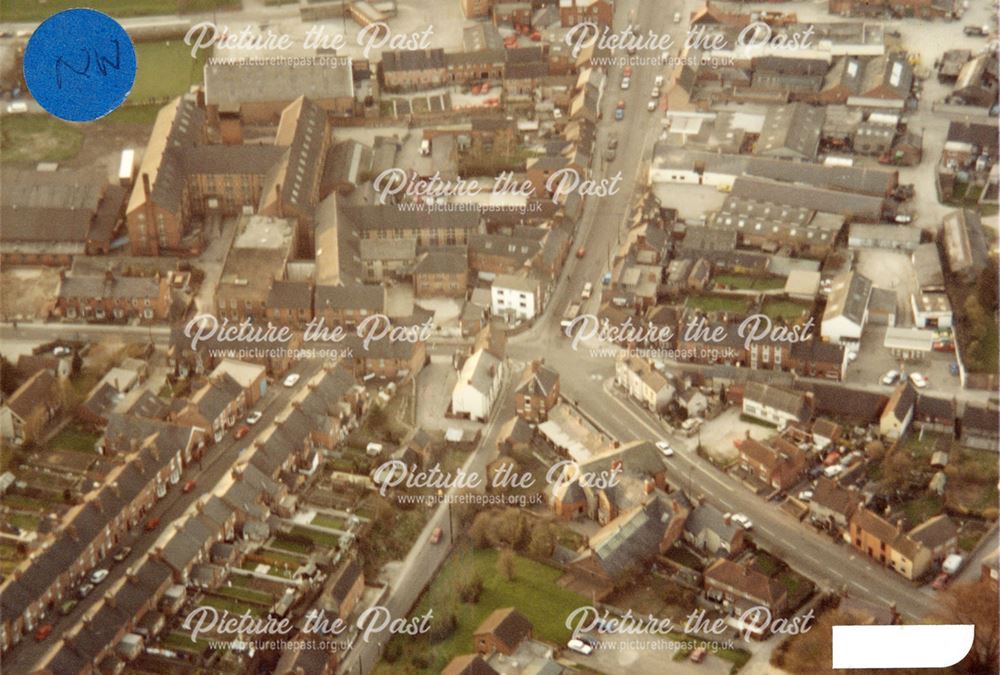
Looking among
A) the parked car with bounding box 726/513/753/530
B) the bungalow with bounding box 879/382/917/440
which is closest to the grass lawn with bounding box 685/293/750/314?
the bungalow with bounding box 879/382/917/440

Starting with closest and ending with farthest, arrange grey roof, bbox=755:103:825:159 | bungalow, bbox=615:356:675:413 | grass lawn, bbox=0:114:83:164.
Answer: bungalow, bbox=615:356:675:413
grey roof, bbox=755:103:825:159
grass lawn, bbox=0:114:83:164

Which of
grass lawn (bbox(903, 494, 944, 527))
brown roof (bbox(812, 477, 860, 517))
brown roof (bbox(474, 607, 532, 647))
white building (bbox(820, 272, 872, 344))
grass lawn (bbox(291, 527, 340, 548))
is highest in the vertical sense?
white building (bbox(820, 272, 872, 344))

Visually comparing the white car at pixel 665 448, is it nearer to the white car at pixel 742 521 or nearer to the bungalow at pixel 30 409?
the white car at pixel 742 521

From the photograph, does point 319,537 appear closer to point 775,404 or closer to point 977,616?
point 775,404

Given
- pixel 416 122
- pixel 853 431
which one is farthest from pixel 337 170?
pixel 853 431

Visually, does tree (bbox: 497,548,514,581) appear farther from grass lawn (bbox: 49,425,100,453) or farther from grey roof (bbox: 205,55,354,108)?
grey roof (bbox: 205,55,354,108)

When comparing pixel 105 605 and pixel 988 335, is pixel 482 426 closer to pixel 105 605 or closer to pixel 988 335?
pixel 105 605

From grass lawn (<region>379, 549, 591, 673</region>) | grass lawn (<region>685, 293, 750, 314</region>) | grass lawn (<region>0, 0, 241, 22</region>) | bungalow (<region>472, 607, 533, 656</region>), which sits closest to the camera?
bungalow (<region>472, 607, 533, 656</region>)
